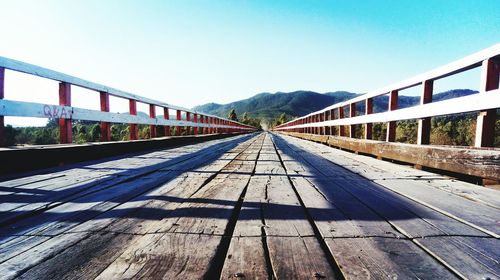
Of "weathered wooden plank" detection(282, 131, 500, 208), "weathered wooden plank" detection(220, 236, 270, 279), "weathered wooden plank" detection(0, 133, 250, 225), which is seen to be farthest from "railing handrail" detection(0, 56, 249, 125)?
"weathered wooden plank" detection(282, 131, 500, 208)

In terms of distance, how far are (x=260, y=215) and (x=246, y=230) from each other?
23 cm

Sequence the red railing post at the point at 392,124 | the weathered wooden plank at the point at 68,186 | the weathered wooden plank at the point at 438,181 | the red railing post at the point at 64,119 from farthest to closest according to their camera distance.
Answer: the red railing post at the point at 392,124
the red railing post at the point at 64,119
the weathered wooden plank at the point at 438,181
the weathered wooden plank at the point at 68,186

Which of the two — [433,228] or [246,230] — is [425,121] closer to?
[433,228]

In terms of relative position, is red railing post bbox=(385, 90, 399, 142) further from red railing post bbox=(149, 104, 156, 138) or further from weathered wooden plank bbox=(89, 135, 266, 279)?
red railing post bbox=(149, 104, 156, 138)

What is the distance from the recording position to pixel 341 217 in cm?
139

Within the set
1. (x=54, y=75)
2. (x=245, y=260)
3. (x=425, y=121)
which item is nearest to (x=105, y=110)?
(x=54, y=75)

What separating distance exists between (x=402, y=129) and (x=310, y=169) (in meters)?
53.6

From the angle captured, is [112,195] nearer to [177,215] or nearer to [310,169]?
[177,215]

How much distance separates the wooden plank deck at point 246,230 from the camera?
89 cm

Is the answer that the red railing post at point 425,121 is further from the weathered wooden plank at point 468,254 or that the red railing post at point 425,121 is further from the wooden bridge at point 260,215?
the weathered wooden plank at point 468,254

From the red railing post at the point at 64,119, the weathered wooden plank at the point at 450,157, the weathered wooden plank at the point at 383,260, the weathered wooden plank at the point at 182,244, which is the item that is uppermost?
the red railing post at the point at 64,119

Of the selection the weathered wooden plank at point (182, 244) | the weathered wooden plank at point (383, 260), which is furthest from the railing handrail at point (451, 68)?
the weathered wooden plank at point (182, 244)

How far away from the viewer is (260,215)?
141cm

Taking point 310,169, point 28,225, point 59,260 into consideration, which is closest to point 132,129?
point 310,169
